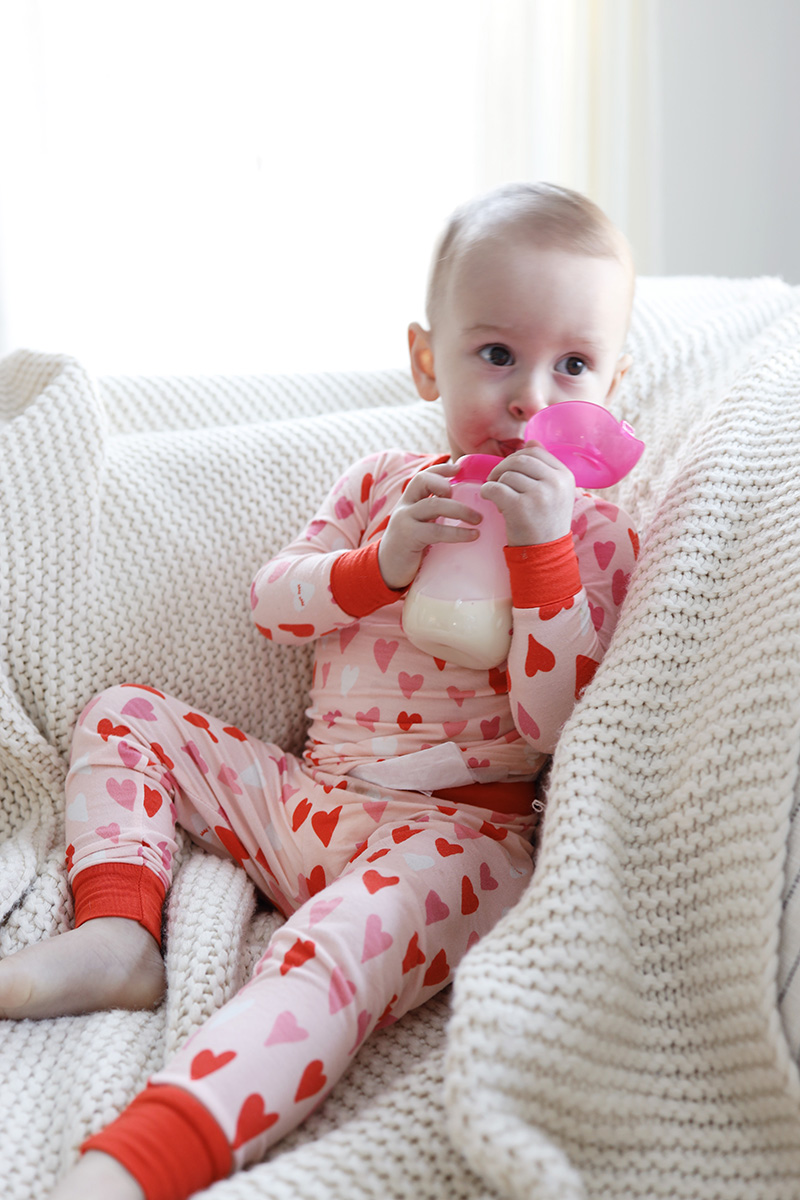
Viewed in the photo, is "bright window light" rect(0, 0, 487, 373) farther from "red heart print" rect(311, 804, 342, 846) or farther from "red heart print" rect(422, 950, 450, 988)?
"red heart print" rect(422, 950, 450, 988)

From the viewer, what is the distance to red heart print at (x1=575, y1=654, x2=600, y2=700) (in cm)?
78

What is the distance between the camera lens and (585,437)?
80 centimetres

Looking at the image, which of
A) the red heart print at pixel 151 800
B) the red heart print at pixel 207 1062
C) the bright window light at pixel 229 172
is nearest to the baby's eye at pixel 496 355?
the red heart print at pixel 151 800

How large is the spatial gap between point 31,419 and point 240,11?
1.03 m

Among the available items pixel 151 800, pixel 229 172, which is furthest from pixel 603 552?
pixel 229 172

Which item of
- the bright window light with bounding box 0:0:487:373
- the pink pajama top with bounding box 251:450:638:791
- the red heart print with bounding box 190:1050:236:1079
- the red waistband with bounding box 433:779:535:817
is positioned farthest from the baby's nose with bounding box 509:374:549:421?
the bright window light with bounding box 0:0:487:373

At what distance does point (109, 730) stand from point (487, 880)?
0.36 metres

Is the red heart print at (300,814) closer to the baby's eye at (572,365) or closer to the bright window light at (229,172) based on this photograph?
the baby's eye at (572,365)

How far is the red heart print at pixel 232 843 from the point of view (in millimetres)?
889

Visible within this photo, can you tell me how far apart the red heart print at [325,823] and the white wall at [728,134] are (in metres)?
1.39

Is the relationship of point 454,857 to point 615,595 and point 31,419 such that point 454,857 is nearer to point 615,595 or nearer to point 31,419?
point 615,595

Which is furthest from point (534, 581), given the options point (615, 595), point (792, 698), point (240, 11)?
point (240, 11)

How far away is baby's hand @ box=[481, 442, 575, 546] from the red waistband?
0.78ft

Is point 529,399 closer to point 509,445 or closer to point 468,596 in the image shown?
point 509,445
